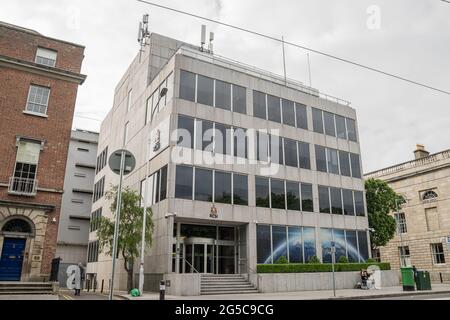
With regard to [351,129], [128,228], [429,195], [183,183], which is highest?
[351,129]

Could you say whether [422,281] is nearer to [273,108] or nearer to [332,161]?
[332,161]

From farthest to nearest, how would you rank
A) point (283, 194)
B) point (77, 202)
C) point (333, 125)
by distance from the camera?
point (77, 202)
point (333, 125)
point (283, 194)

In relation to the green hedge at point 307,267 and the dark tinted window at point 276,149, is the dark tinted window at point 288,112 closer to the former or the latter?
the dark tinted window at point 276,149

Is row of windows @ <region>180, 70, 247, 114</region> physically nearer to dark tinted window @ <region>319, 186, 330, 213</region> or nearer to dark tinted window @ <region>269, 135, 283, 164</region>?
dark tinted window @ <region>269, 135, 283, 164</region>

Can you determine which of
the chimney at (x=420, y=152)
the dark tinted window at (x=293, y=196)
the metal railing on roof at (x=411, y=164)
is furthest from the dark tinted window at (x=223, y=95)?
the chimney at (x=420, y=152)

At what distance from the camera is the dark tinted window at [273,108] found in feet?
101

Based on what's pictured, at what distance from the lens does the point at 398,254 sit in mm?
45719

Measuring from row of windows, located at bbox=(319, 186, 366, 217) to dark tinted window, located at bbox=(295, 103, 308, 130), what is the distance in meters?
5.65

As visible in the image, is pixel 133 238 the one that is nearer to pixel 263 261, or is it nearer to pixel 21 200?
pixel 21 200

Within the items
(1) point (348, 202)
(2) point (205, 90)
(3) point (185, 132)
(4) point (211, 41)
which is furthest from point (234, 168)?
(4) point (211, 41)

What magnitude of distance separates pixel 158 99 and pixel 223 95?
5008mm

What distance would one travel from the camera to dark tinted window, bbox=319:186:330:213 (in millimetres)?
31172

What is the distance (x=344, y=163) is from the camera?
34.3m
